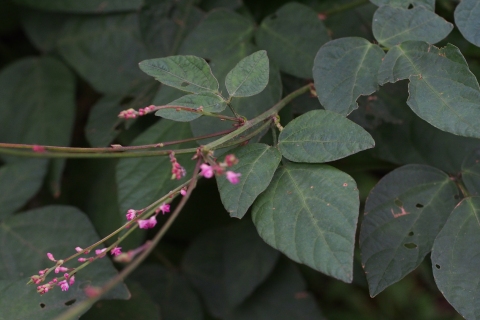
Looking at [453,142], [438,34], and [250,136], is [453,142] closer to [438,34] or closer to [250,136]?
[438,34]

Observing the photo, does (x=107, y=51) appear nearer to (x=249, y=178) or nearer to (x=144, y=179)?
(x=144, y=179)

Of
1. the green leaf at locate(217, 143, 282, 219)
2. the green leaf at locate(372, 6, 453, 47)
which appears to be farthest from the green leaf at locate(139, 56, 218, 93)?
the green leaf at locate(372, 6, 453, 47)

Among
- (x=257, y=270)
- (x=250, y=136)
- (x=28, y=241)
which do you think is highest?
(x=250, y=136)

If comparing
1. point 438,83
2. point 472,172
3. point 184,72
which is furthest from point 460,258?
point 184,72

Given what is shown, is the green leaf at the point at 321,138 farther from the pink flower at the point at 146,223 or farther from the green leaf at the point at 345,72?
the pink flower at the point at 146,223

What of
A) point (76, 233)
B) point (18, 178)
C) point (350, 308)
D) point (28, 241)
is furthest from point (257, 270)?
point (350, 308)

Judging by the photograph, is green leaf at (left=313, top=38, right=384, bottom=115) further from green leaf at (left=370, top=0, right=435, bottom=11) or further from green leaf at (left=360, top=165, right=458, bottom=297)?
green leaf at (left=360, top=165, right=458, bottom=297)
